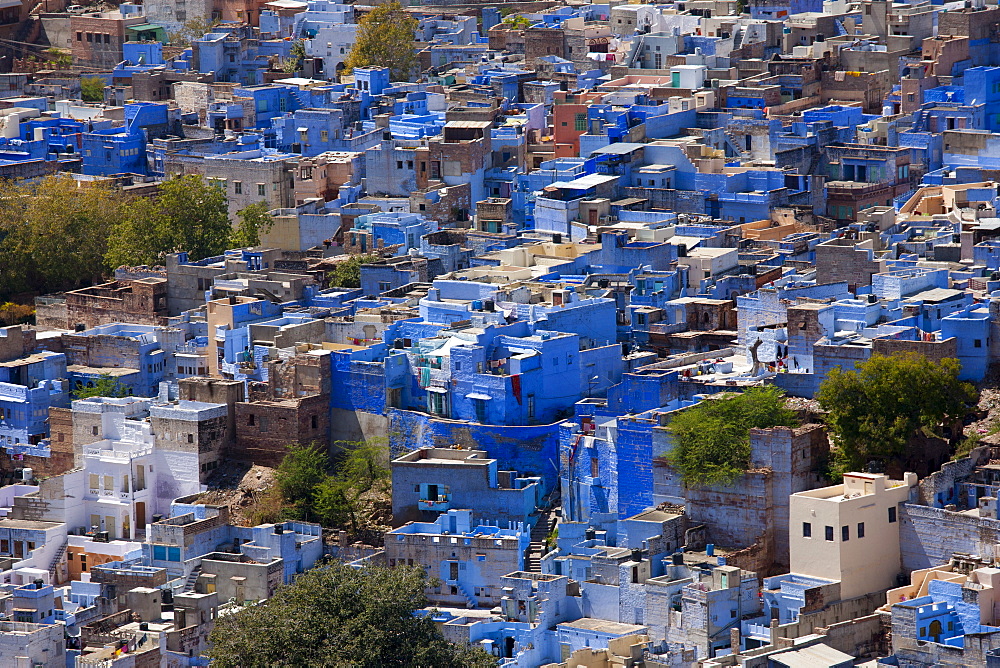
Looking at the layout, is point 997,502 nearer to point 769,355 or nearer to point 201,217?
point 769,355

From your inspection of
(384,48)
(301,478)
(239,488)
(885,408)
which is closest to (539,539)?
(301,478)

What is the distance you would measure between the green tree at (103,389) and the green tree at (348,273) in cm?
585

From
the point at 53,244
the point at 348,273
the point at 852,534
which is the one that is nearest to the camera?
the point at 852,534

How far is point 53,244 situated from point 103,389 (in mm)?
10908

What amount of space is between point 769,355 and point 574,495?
179 inches

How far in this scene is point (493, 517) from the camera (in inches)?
1873

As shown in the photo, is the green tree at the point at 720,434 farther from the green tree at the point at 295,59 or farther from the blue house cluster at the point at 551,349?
the green tree at the point at 295,59

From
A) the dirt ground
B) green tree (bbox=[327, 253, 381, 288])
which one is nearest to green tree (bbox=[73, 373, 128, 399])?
the dirt ground

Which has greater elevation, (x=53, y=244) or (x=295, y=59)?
(x=295, y=59)

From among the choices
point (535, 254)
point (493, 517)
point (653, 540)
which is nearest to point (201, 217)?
point (535, 254)

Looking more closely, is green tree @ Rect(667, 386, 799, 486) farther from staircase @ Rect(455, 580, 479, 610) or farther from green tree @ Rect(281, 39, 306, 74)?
green tree @ Rect(281, 39, 306, 74)

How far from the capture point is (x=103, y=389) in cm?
5425

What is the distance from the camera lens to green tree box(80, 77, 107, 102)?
81125mm

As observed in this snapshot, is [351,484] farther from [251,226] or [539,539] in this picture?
[251,226]
